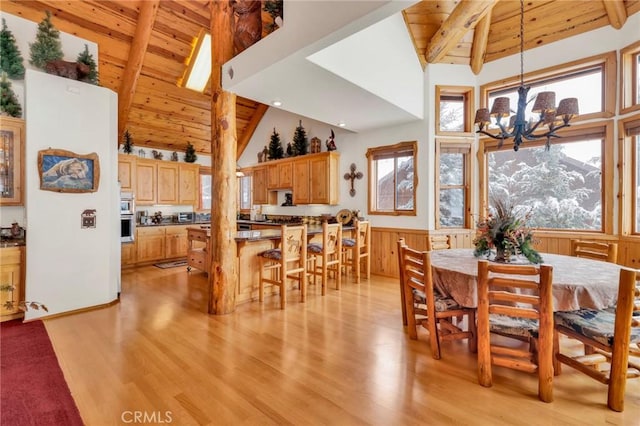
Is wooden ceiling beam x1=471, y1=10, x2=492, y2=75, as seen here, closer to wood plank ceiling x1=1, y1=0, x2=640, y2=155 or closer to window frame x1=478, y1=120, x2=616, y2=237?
wood plank ceiling x1=1, y1=0, x2=640, y2=155

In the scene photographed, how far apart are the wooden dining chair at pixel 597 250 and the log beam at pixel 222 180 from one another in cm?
396

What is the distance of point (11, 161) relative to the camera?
3648 mm

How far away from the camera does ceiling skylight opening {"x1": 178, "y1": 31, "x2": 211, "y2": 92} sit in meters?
5.68

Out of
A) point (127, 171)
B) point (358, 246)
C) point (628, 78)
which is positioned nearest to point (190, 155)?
point (127, 171)

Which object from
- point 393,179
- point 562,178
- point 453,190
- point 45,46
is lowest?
point 453,190

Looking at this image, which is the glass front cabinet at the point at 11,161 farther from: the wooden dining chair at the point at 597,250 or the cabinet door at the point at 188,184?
the wooden dining chair at the point at 597,250

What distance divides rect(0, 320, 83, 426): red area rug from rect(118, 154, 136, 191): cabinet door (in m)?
3.78

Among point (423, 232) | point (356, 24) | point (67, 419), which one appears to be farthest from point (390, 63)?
point (67, 419)

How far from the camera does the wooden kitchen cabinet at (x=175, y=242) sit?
660 centimetres

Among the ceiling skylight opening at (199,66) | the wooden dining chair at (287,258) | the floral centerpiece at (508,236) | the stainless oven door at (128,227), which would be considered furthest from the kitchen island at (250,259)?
the ceiling skylight opening at (199,66)

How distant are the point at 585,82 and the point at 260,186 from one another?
6435 millimetres

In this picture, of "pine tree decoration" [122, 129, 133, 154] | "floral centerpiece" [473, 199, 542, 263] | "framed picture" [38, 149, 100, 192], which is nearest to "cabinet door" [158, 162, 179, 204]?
"pine tree decoration" [122, 129, 133, 154]

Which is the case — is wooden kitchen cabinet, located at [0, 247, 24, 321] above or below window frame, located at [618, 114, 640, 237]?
below

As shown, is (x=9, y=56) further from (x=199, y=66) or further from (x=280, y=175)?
(x=280, y=175)
